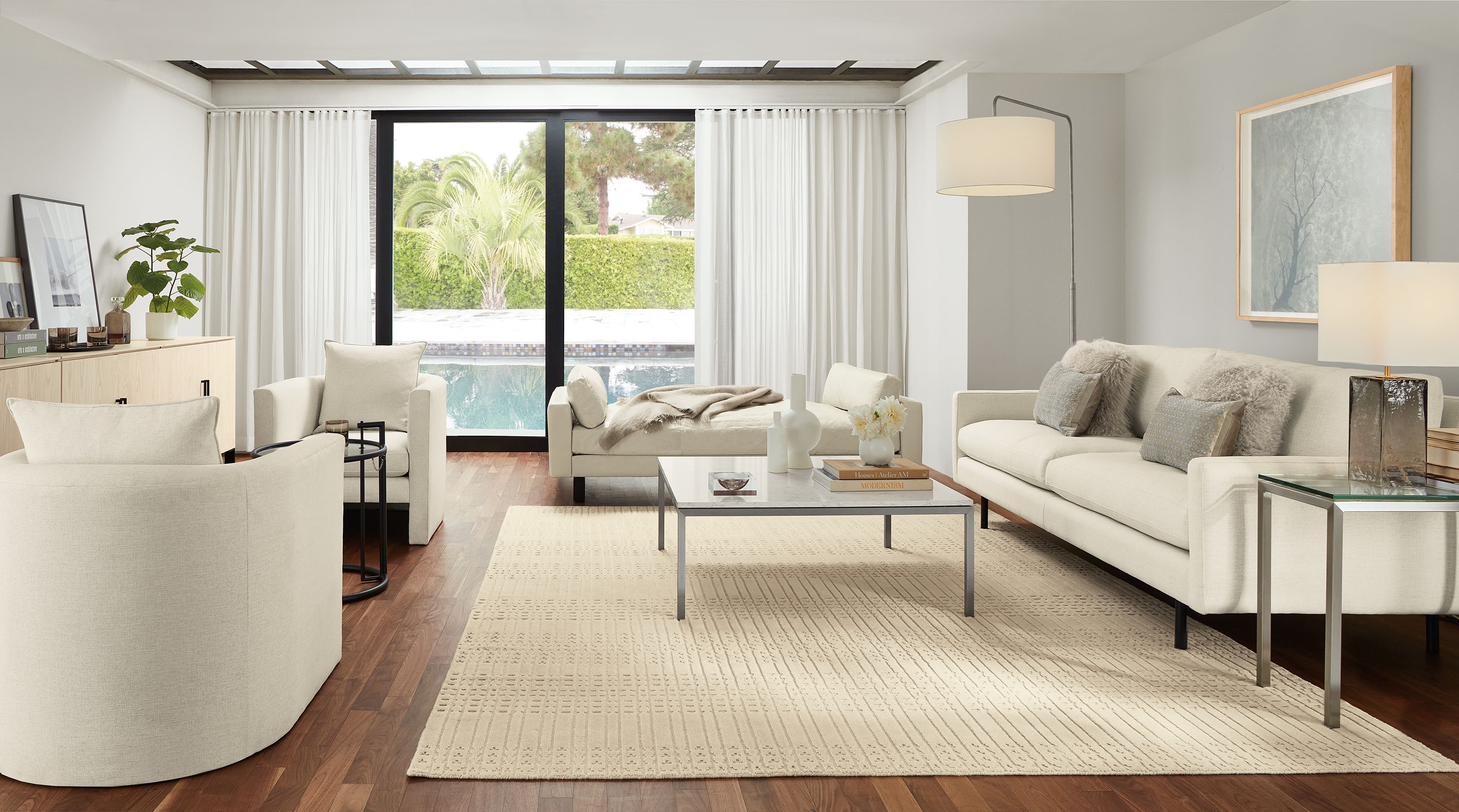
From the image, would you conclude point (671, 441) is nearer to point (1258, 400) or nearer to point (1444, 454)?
point (1258, 400)

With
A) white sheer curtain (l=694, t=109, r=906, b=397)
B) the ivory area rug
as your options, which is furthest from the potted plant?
white sheer curtain (l=694, t=109, r=906, b=397)

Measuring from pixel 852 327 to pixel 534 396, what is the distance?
2.35 m

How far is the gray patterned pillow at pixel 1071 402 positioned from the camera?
4508 mm

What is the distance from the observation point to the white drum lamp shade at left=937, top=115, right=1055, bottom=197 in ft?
14.0

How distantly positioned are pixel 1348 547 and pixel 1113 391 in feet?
5.97

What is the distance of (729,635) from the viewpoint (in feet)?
10.7

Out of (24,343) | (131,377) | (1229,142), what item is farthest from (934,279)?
(24,343)

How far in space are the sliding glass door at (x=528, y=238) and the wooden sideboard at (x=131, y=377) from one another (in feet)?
4.50

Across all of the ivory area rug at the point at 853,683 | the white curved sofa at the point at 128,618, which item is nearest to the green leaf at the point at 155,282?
the ivory area rug at the point at 853,683

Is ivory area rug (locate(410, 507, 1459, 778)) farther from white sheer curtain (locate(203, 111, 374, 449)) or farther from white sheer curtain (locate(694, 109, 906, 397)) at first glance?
white sheer curtain (locate(203, 111, 374, 449))

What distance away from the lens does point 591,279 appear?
24.4 ft

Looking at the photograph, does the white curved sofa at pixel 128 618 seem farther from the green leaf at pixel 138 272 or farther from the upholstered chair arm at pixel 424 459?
the green leaf at pixel 138 272

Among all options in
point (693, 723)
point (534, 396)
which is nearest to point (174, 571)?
point (693, 723)

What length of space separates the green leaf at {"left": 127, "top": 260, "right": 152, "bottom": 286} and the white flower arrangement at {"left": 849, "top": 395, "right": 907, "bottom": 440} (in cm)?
443
